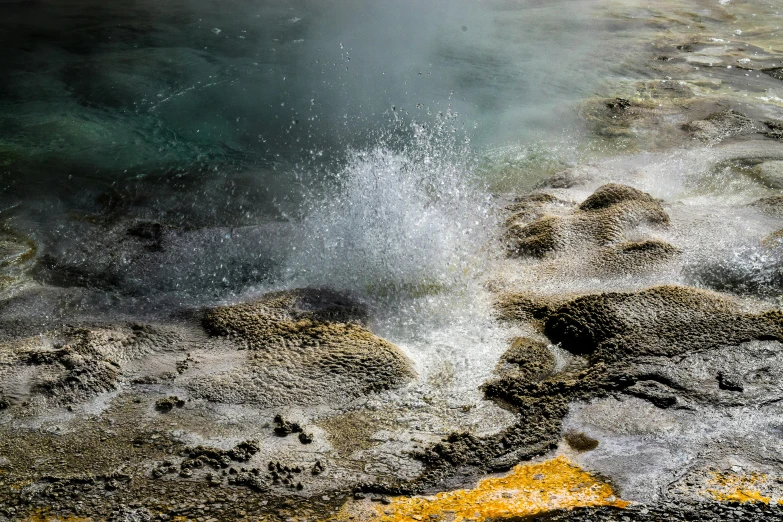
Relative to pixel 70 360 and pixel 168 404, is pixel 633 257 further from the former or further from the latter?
pixel 70 360

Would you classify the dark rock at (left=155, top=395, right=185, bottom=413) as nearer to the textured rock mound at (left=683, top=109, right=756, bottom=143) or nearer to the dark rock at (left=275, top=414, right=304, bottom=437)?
the dark rock at (left=275, top=414, right=304, bottom=437)

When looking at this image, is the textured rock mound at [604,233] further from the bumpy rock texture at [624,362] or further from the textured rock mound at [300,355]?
the textured rock mound at [300,355]

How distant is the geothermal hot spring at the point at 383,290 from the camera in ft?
9.04

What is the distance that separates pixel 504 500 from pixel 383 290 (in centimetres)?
176

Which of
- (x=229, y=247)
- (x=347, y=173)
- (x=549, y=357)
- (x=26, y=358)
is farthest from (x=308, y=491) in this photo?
(x=347, y=173)

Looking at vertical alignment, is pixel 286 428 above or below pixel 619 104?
below

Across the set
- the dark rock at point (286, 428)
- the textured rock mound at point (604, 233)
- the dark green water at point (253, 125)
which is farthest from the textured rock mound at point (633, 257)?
the dark rock at point (286, 428)

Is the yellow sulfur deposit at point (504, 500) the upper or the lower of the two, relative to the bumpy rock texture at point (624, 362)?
lower

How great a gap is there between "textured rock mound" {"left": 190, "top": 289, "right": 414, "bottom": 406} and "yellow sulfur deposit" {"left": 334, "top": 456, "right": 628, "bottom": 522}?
69 cm

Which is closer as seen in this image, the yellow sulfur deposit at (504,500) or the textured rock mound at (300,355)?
the yellow sulfur deposit at (504,500)

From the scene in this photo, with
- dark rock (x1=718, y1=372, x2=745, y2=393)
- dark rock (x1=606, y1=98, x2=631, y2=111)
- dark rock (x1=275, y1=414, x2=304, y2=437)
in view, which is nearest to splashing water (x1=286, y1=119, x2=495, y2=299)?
dark rock (x1=275, y1=414, x2=304, y2=437)

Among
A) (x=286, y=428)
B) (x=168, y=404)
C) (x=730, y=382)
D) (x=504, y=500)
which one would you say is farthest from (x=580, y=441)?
(x=168, y=404)

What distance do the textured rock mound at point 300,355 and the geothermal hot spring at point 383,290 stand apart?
0.05ft

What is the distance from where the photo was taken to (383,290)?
4168 millimetres
